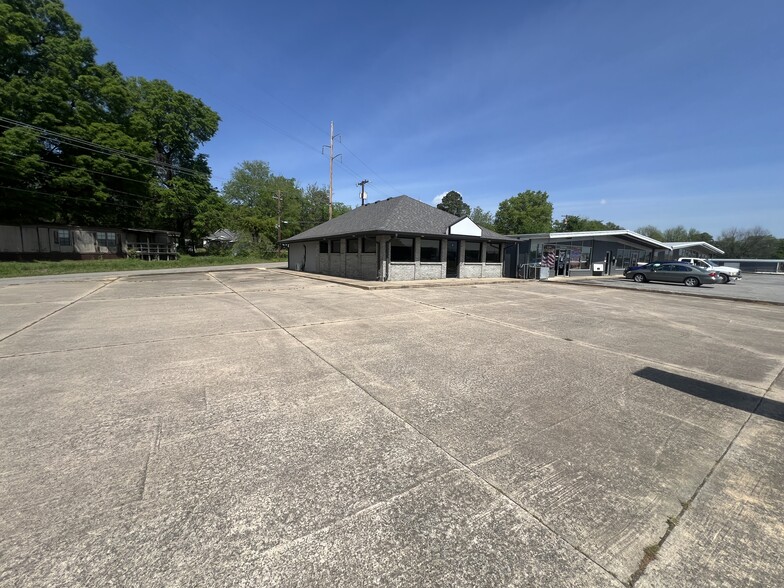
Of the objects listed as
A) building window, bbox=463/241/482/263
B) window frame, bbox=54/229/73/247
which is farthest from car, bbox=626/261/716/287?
window frame, bbox=54/229/73/247

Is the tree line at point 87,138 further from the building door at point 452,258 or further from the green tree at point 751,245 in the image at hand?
the green tree at point 751,245

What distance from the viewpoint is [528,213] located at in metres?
65.7

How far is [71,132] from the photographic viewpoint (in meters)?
28.5

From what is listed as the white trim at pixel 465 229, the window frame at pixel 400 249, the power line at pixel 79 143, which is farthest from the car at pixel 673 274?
the power line at pixel 79 143

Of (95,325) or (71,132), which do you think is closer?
(95,325)

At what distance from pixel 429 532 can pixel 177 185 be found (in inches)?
1752

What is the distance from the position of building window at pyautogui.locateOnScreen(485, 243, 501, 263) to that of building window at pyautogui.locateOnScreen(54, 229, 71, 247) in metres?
36.9

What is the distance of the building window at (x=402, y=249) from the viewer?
1878cm

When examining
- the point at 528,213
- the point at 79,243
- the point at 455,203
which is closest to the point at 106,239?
the point at 79,243

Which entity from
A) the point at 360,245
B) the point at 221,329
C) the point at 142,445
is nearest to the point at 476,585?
the point at 142,445

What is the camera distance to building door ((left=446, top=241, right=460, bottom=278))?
21828 millimetres

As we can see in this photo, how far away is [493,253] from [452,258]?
146 inches

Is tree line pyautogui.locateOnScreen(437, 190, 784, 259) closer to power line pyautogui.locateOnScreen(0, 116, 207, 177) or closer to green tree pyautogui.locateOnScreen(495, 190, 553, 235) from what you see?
green tree pyautogui.locateOnScreen(495, 190, 553, 235)

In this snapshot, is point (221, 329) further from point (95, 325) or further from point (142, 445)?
point (142, 445)
